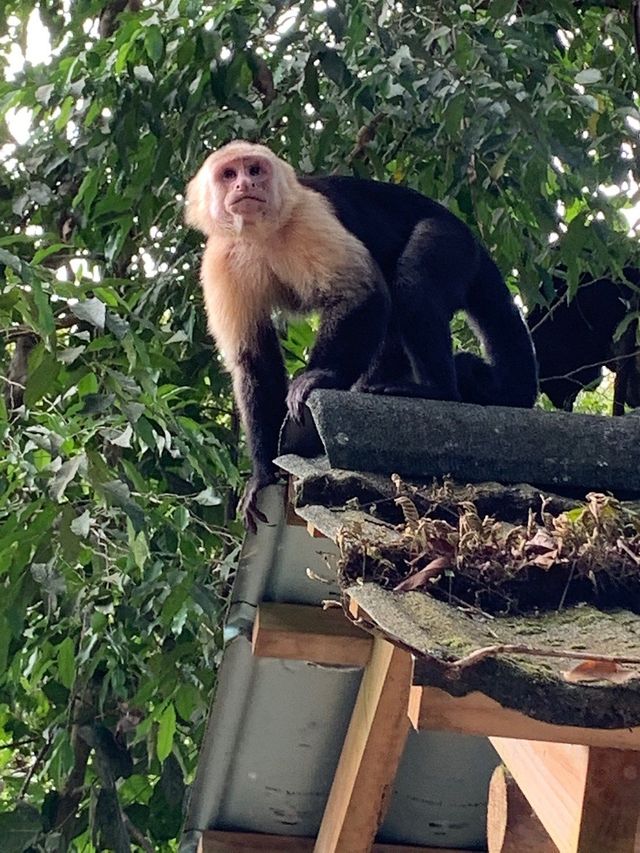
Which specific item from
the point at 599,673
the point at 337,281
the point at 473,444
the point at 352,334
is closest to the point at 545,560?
the point at 599,673

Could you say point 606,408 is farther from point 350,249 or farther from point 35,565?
point 35,565

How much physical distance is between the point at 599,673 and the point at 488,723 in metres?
0.27

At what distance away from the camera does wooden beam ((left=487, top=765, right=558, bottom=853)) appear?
81.3 inches

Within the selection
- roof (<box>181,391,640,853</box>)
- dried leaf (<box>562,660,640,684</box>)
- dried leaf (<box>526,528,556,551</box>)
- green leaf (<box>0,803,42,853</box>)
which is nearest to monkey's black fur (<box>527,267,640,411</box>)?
roof (<box>181,391,640,853</box>)

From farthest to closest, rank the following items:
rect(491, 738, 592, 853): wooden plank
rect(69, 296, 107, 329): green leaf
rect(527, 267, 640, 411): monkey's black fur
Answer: rect(527, 267, 640, 411): monkey's black fur, rect(69, 296, 107, 329): green leaf, rect(491, 738, 592, 853): wooden plank

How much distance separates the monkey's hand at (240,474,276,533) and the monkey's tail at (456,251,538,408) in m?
0.69

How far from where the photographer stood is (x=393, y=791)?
259 cm

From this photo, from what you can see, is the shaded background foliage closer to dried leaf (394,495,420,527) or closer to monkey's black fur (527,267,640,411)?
monkey's black fur (527,267,640,411)

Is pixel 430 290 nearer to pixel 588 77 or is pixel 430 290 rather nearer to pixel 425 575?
pixel 588 77

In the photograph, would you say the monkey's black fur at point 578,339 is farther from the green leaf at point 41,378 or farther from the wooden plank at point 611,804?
the wooden plank at point 611,804

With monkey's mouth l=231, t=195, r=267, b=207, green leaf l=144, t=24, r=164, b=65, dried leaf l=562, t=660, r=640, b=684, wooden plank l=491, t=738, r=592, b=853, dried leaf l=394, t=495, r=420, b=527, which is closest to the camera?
dried leaf l=562, t=660, r=640, b=684

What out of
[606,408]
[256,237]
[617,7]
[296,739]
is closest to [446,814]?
[296,739]

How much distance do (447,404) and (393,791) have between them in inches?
35.2

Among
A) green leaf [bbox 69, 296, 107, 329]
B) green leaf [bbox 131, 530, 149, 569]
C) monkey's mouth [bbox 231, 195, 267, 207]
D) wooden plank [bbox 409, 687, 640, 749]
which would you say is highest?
monkey's mouth [bbox 231, 195, 267, 207]
